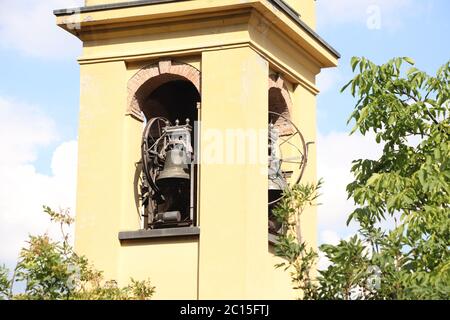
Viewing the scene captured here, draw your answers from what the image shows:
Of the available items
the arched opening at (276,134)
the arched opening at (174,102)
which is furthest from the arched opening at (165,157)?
the arched opening at (276,134)

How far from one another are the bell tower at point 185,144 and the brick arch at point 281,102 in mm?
24

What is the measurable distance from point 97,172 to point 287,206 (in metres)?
4.22

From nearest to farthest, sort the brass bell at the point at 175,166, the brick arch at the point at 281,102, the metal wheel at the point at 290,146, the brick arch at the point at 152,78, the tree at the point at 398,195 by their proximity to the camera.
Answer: the tree at the point at 398,195 < the brass bell at the point at 175,166 < the brick arch at the point at 152,78 < the brick arch at the point at 281,102 < the metal wheel at the point at 290,146

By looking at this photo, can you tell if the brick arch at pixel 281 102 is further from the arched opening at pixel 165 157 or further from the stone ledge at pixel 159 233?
the stone ledge at pixel 159 233

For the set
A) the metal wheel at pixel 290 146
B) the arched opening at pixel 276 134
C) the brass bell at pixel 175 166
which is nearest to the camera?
the brass bell at pixel 175 166

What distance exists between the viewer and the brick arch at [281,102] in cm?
1574

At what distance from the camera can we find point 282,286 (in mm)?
14961

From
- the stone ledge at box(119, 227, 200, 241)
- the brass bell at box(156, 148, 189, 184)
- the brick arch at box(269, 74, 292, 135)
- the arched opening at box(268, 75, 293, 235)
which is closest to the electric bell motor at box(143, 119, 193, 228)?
the brass bell at box(156, 148, 189, 184)

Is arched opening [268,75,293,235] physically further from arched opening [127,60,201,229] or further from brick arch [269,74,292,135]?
arched opening [127,60,201,229]

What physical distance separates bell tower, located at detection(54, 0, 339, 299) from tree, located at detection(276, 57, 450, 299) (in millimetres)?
1197

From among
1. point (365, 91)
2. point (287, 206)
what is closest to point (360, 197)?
point (365, 91)

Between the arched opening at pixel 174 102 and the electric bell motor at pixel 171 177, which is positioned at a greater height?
the arched opening at pixel 174 102
